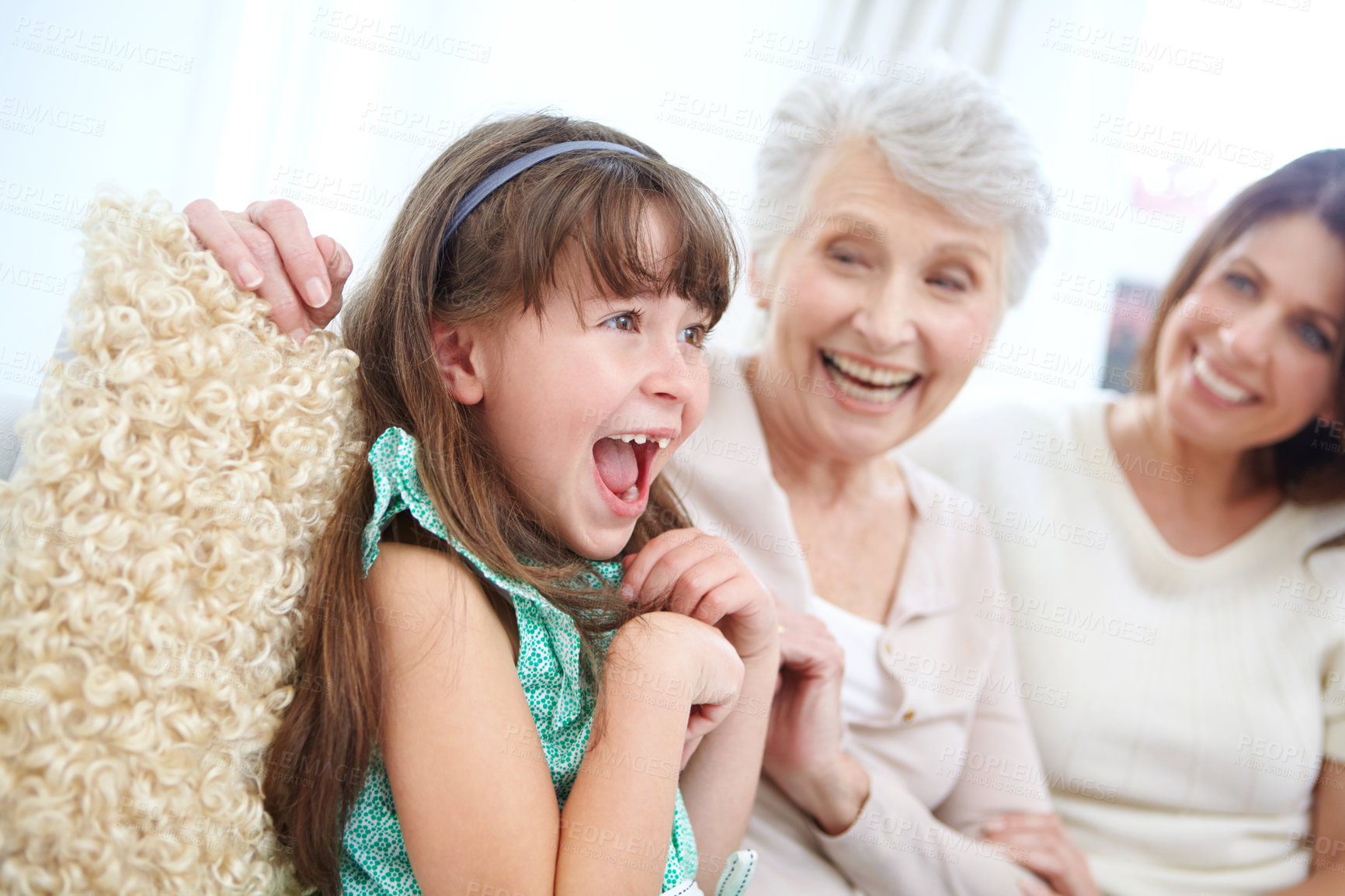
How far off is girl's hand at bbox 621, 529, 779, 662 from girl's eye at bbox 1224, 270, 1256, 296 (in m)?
1.04

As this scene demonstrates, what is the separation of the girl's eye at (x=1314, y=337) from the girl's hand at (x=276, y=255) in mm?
1507

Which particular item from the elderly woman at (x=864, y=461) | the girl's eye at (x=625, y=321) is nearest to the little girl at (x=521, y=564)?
the girl's eye at (x=625, y=321)

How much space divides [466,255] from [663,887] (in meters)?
0.72

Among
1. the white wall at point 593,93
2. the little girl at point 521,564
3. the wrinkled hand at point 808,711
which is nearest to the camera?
the little girl at point 521,564

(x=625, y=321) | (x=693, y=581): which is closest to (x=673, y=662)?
(x=693, y=581)

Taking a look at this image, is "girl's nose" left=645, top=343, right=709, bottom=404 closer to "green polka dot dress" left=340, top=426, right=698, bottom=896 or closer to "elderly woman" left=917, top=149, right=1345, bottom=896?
"green polka dot dress" left=340, top=426, right=698, bottom=896

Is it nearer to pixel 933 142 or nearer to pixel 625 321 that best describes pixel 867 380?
pixel 933 142

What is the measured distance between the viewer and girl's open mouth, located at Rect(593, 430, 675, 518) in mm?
1078

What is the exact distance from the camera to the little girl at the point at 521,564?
0.83 m

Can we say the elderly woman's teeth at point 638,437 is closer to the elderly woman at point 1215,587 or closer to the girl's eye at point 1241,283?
the elderly woman at point 1215,587

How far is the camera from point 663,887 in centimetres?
97

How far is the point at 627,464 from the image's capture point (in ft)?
3.62

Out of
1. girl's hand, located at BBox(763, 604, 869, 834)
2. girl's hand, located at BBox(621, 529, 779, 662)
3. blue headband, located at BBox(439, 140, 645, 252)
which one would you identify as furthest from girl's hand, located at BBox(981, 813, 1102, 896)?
blue headband, located at BBox(439, 140, 645, 252)

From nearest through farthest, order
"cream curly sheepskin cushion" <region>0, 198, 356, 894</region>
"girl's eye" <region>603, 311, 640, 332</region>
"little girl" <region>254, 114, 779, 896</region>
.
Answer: "cream curly sheepskin cushion" <region>0, 198, 356, 894</region>, "little girl" <region>254, 114, 779, 896</region>, "girl's eye" <region>603, 311, 640, 332</region>
